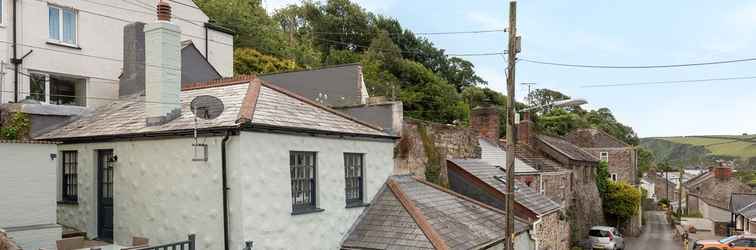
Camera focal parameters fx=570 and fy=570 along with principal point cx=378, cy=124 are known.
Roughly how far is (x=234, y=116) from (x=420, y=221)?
17.0 ft

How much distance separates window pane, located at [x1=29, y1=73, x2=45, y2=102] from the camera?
55.5 feet

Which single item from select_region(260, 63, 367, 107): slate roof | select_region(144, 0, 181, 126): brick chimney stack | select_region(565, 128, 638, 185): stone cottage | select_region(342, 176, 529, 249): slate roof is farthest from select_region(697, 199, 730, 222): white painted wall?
select_region(144, 0, 181, 126): brick chimney stack

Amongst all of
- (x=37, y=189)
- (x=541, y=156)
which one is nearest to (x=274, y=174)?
(x=37, y=189)

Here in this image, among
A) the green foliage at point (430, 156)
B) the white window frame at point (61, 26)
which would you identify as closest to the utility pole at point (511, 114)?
the green foliage at point (430, 156)

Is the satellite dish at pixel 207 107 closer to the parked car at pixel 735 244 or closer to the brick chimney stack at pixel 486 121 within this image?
the brick chimney stack at pixel 486 121

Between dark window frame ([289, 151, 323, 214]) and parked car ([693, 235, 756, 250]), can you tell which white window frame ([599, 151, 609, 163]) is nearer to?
parked car ([693, 235, 756, 250])

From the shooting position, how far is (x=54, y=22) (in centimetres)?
1755

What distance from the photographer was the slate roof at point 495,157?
87.1ft

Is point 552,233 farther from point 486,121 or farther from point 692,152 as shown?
point 692,152

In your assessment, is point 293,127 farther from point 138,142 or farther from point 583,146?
point 583,146

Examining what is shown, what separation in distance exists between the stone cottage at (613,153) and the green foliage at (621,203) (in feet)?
33.4

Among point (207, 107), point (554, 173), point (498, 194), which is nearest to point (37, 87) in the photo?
point (207, 107)

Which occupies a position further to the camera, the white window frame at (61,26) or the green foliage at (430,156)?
the green foliage at (430,156)

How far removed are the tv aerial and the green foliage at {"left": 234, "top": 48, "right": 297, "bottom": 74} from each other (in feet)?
64.1
